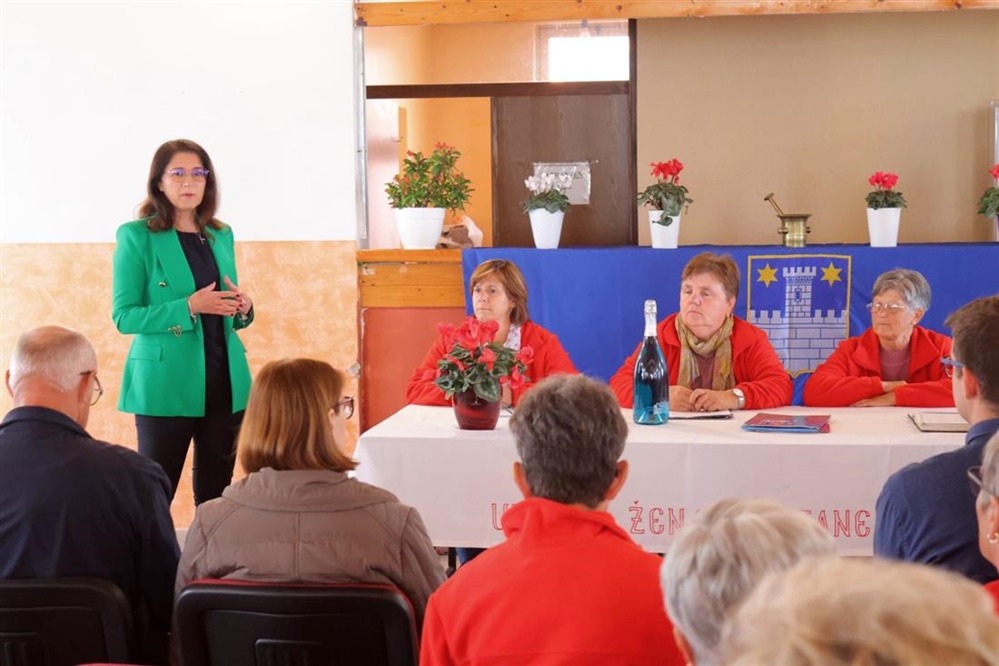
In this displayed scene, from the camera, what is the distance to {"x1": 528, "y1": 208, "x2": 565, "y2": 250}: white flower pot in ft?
16.1

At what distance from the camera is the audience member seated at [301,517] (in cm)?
191

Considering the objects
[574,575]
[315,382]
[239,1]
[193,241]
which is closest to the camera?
[574,575]

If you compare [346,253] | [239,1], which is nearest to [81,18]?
[239,1]

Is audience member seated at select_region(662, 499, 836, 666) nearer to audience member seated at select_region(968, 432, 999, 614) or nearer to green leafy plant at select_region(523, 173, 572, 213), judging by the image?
audience member seated at select_region(968, 432, 999, 614)

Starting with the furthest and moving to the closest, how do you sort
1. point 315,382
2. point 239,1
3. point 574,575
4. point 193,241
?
point 239,1
point 193,241
point 315,382
point 574,575

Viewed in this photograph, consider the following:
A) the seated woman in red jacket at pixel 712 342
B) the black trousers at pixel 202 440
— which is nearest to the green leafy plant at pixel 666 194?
the seated woman in red jacket at pixel 712 342

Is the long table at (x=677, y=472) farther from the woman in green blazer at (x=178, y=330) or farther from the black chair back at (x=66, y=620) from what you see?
the black chair back at (x=66, y=620)

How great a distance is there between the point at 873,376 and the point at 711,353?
55cm

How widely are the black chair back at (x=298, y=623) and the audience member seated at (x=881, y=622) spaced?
113 centimetres

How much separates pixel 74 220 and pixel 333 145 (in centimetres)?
121

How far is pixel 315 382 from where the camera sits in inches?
81.8

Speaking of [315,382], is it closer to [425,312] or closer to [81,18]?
[425,312]

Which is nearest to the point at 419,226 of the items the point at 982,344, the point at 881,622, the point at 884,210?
the point at 884,210

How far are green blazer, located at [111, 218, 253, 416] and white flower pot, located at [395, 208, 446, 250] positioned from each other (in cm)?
138
